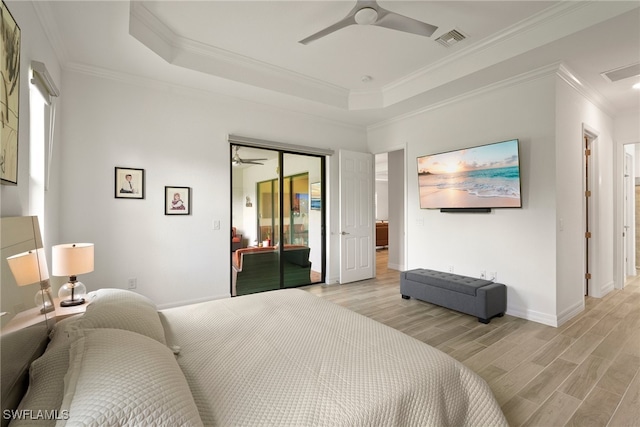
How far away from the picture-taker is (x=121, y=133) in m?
3.32

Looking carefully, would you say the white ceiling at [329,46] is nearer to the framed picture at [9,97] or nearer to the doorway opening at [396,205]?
the framed picture at [9,97]

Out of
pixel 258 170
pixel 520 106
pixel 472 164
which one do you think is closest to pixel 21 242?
pixel 258 170

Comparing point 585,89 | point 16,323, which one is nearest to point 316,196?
point 585,89

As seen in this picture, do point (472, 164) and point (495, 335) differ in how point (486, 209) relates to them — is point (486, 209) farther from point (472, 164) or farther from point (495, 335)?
point (495, 335)

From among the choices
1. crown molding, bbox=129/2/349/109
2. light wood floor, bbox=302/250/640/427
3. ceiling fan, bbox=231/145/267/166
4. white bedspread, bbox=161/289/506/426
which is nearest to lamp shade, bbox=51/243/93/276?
white bedspread, bbox=161/289/506/426

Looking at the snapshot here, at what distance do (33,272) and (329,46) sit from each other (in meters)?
3.11

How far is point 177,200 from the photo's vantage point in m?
3.65

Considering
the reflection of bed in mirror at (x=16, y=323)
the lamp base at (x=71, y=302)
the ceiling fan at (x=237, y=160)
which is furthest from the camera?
the ceiling fan at (x=237, y=160)

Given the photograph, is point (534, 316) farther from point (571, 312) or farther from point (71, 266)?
point (71, 266)

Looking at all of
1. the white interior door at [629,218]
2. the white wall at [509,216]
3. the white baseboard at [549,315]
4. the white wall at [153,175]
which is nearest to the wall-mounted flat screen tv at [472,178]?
the white wall at [509,216]

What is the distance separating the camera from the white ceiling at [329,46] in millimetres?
2492

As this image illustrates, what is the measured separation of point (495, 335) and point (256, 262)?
320 cm

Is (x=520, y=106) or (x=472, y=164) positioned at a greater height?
(x=520, y=106)

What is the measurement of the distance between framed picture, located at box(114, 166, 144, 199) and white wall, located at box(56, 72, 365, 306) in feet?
0.20
